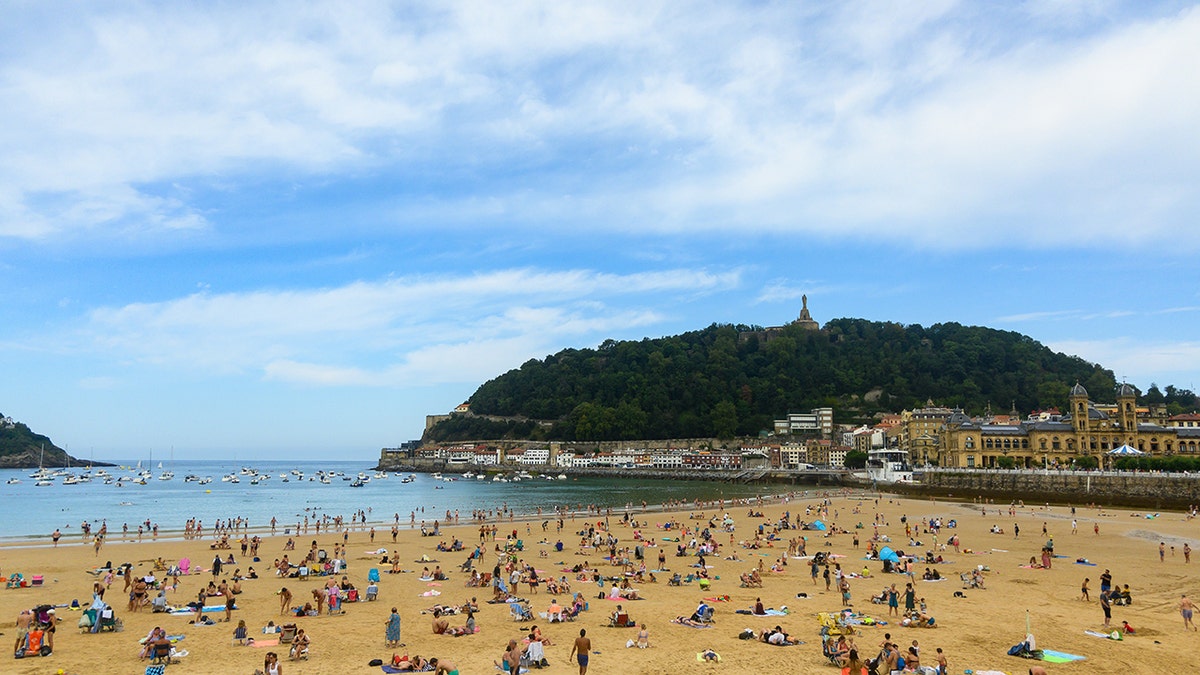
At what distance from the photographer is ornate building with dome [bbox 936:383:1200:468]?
72.5m

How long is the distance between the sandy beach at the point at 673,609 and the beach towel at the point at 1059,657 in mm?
151

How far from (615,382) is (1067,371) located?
89.9 m

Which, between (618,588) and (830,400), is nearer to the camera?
(618,588)

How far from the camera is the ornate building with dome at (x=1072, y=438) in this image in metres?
72.5

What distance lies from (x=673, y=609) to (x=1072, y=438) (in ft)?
247

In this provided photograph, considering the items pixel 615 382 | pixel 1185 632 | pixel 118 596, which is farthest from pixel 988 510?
pixel 615 382

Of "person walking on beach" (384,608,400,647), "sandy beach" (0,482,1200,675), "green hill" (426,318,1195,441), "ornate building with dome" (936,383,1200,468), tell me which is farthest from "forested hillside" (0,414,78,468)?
"person walking on beach" (384,608,400,647)

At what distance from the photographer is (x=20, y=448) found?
18825 cm

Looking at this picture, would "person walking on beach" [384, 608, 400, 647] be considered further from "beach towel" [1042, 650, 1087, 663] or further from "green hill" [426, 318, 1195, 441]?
"green hill" [426, 318, 1195, 441]

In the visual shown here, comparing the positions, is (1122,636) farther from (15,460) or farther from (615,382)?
(15,460)

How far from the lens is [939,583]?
2150 cm

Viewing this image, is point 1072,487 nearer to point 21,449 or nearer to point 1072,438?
point 1072,438

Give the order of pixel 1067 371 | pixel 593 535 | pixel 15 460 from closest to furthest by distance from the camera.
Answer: pixel 593 535 → pixel 1067 371 → pixel 15 460

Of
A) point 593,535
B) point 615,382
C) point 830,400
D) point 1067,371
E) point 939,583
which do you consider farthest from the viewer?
point 615,382
